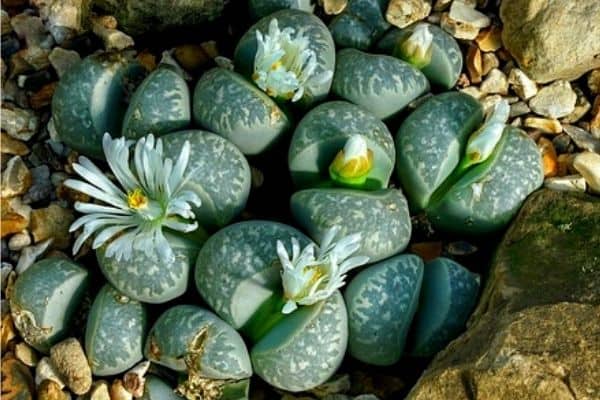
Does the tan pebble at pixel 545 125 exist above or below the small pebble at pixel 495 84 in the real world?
below

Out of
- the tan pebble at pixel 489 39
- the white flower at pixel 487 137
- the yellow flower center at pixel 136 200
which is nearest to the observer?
the yellow flower center at pixel 136 200

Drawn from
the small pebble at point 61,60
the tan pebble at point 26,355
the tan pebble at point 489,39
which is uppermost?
the tan pebble at point 489,39

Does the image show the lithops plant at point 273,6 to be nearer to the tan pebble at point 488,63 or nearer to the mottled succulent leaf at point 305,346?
the tan pebble at point 488,63

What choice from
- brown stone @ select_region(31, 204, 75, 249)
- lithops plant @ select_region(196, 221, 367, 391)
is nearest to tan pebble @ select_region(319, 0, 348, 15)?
lithops plant @ select_region(196, 221, 367, 391)

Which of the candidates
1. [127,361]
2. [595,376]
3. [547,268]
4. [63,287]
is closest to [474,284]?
[547,268]

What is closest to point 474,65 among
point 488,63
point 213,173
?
point 488,63

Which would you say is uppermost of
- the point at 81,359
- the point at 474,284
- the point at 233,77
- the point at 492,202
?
the point at 233,77

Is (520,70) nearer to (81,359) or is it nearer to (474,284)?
(474,284)

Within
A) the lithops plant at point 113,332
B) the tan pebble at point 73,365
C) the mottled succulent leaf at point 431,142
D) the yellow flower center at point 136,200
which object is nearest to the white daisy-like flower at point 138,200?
the yellow flower center at point 136,200
